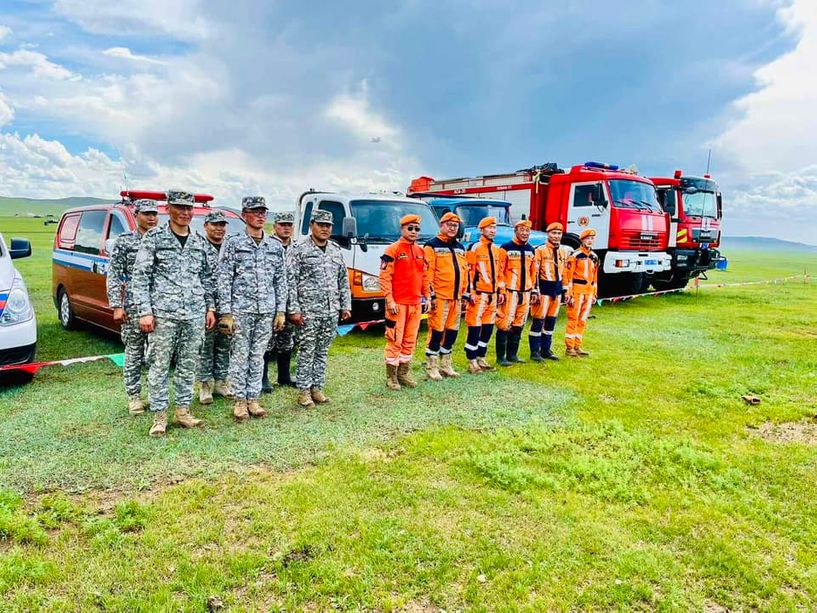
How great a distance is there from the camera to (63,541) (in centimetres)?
286

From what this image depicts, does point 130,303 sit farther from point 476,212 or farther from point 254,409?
point 476,212

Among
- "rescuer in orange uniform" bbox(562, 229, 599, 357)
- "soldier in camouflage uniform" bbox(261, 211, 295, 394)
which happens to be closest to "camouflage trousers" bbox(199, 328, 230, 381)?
"soldier in camouflage uniform" bbox(261, 211, 295, 394)

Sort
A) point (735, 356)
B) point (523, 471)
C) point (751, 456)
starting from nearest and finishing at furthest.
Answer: point (523, 471), point (751, 456), point (735, 356)

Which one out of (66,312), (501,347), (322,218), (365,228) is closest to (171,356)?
(322,218)

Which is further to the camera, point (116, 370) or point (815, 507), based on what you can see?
point (116, 370)

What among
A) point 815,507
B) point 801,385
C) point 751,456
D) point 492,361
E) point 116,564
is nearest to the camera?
point 116,564

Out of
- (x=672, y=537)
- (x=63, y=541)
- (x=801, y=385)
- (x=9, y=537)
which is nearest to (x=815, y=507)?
(x=672, y=537)

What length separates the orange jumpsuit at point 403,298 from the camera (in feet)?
18.5

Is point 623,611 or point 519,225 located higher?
point 519,225

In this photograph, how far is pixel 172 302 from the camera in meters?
4.16

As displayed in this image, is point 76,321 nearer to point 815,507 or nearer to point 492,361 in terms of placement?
point 492,361

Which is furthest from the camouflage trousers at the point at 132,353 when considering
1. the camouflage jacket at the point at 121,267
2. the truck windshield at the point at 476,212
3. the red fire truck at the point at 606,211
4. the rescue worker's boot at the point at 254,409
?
the red fire truck at the point at 606,211

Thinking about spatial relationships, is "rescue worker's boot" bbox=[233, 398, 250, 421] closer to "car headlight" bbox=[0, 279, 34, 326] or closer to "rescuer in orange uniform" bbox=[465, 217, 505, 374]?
"car headlight" bbox=[0, 279, 34, 326]

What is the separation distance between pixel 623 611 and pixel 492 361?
4657 mm
